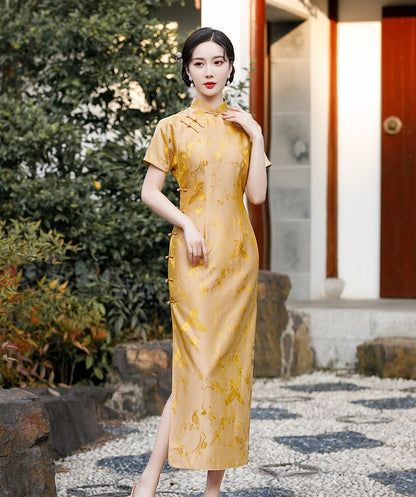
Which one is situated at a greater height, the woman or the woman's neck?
the woman's neck

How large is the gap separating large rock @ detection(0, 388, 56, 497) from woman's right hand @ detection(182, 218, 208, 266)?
2.46 ft

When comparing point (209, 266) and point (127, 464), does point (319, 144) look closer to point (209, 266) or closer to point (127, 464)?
point (127, 464)

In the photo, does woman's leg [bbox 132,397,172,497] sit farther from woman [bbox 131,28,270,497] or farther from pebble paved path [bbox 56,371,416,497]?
pebble paved path [bbox 56,371,416,497]

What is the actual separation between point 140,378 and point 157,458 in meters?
2.02

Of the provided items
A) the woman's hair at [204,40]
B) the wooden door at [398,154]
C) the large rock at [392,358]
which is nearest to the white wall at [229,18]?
the wooden door at [398,154]

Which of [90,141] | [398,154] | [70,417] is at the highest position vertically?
[398,154]

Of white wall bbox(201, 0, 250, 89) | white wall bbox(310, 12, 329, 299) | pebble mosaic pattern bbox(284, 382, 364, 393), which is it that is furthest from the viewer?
white wall bbox(310, 12, 329, 299)

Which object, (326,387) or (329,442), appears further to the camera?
(326,387)

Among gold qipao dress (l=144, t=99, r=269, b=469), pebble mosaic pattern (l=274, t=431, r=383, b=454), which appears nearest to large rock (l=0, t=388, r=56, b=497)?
gold qipao dress (l=144, t=99, r=269, b=469)

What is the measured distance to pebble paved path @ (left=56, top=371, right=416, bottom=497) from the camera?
360cm

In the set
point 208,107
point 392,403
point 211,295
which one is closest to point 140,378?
point 392,403

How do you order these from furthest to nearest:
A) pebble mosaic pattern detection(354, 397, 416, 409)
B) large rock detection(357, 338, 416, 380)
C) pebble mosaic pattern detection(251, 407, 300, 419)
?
large rock detection(357, 338, 416, 380) < pebble mosaic pattern detection(354, 397, 416, 409) < pebble mosaic pattern detection(251, 407, 300, 419)

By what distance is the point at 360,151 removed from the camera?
8.04 m

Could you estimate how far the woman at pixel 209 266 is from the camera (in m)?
2.91
